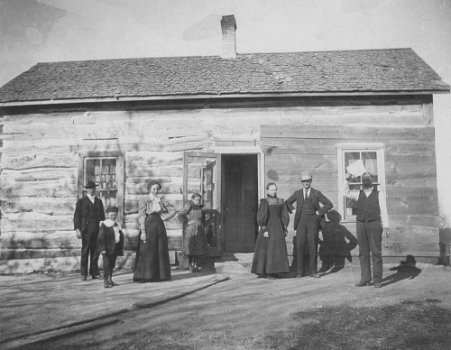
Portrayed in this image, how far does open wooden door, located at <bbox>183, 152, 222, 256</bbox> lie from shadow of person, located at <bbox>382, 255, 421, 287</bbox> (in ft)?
11.6

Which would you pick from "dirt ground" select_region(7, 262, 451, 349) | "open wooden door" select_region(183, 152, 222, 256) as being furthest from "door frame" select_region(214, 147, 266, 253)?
"dirt ground" select_region(7, 262, 451, 349)

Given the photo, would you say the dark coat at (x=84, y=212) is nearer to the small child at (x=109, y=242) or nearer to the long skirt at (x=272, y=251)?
the small child at (x=109, y=242)

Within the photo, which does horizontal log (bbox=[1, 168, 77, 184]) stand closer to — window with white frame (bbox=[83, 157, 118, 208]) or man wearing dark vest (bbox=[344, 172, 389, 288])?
window with white frame (bbox=[83, 157, 118, 208])

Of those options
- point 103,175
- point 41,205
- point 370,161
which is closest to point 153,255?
point 103,175

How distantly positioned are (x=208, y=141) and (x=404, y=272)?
5224mm

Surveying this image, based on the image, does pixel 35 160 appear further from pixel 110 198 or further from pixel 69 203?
pixel 110 198

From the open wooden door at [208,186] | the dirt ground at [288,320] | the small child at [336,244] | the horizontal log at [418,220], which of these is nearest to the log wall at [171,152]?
the horizontal log at [418,220]

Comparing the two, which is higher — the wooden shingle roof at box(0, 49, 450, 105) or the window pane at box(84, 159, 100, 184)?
the wooden shingle roof at box(0, 49, 450, 105)

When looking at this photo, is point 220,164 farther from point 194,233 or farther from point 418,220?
point 418,220

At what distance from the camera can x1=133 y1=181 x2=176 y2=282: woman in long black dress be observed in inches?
278

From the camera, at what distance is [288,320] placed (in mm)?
4484

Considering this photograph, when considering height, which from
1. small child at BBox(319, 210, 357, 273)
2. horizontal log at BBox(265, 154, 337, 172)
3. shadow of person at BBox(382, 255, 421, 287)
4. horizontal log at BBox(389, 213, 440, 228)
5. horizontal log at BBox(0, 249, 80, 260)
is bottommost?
shadow of person at BBox(382, 255, 421, 287)

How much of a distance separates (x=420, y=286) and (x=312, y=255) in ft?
6.19

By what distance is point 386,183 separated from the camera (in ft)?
29.3
